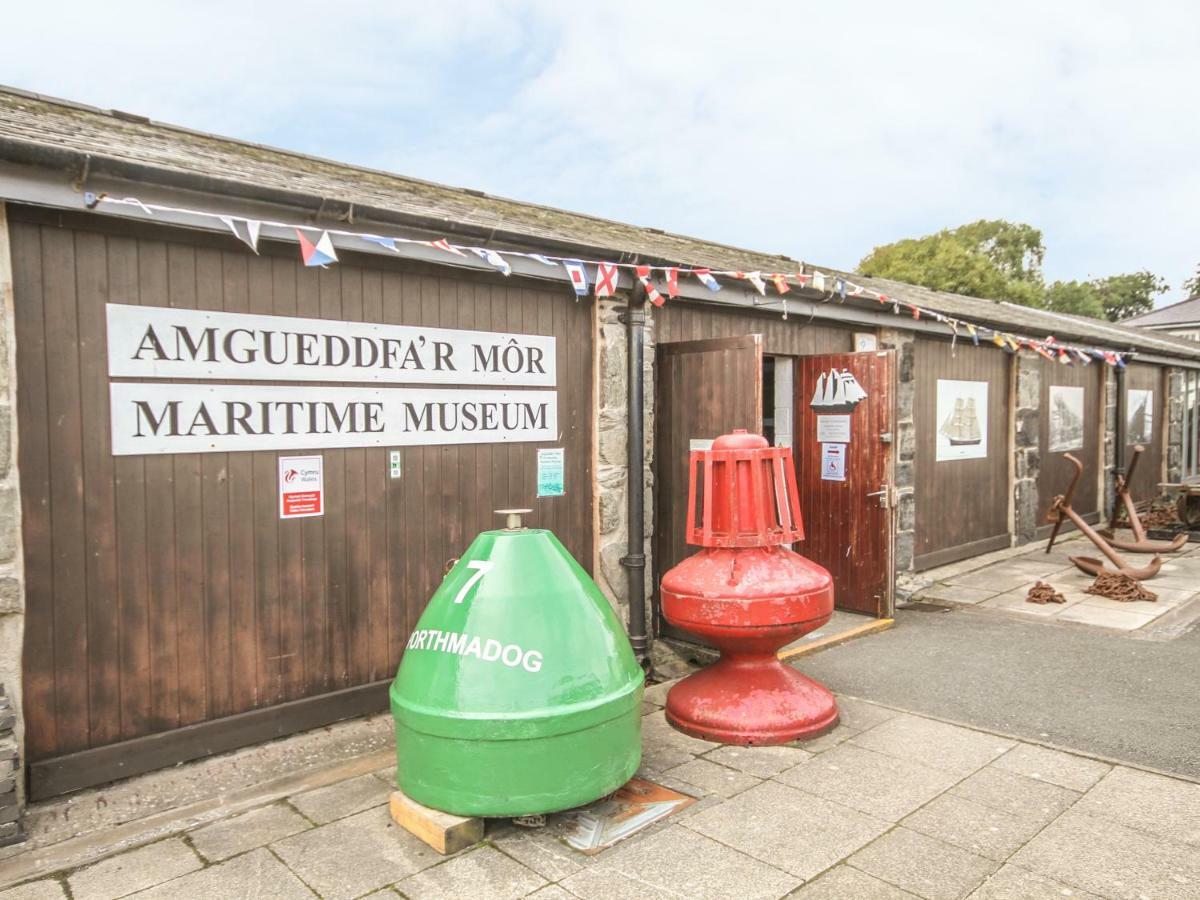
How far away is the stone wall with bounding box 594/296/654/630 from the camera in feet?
19.3

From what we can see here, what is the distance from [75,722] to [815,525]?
5.84m

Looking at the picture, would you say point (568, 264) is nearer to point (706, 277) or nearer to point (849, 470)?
Result: point (706, 277)

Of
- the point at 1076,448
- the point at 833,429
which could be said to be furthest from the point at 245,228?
the point at 1076,448

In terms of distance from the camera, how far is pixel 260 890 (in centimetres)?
316

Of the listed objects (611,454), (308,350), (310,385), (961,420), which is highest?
(308,350)

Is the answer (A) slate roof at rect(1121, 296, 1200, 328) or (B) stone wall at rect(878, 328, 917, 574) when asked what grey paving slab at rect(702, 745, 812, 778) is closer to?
(B) stone wall at rect(878, 328, 917, 574)

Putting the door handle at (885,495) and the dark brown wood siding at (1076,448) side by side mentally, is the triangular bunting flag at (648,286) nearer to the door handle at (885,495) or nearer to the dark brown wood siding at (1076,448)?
the door handle at (885,495)

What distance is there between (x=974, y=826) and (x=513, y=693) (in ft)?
6.70

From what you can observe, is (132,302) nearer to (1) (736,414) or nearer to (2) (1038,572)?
(1) (736,414)

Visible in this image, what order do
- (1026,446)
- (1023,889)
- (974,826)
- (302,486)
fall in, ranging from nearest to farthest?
(1023,889) < (974,826) < (302,486) < (1026,446)

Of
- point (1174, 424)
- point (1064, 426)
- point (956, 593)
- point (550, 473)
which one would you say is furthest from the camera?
point (1174, 424)

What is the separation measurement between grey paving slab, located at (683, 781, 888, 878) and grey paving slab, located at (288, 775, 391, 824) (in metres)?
1.46

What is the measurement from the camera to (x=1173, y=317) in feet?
93.8

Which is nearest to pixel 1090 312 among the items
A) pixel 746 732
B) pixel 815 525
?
pixel 815 525
